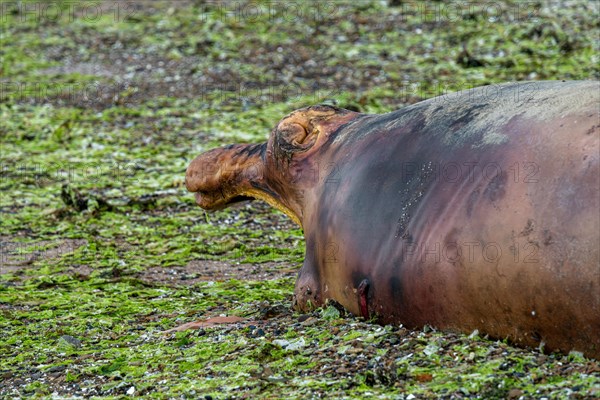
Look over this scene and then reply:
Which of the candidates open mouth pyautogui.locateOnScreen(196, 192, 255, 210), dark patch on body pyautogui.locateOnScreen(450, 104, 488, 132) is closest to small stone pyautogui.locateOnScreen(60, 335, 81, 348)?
open mouth pyautogui.locateOnScreen(196, 192, 255, 210)

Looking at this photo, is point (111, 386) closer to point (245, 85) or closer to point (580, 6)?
point (245, 85)

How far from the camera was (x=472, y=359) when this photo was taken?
3.54m

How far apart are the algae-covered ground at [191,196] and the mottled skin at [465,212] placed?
14 centimetres

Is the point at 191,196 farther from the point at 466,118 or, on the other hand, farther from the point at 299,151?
the point at 466,118

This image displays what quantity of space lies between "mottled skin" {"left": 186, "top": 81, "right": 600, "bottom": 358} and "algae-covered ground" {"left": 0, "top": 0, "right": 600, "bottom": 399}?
0.14 metres

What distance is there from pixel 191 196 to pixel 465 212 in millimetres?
→ 4251

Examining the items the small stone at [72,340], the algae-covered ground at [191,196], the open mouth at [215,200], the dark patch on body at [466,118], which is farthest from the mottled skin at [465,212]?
the small stone at [72,340]

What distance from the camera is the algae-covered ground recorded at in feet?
12.2

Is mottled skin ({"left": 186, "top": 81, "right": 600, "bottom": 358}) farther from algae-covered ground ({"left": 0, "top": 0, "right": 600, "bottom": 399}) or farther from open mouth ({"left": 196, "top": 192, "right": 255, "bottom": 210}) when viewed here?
open mouth ({"left": 196, "top": 192, "right": 255, "bottom": 210})

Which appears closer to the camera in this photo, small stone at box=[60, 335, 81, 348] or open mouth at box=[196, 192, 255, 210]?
small stone at box=[60, 335, 81, 348]

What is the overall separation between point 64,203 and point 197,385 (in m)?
4.20

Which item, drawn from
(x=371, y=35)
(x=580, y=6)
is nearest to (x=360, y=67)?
(x=371, y=35)

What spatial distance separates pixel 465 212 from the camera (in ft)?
12.5

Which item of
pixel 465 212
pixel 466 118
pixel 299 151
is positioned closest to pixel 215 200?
pixel 299 151
